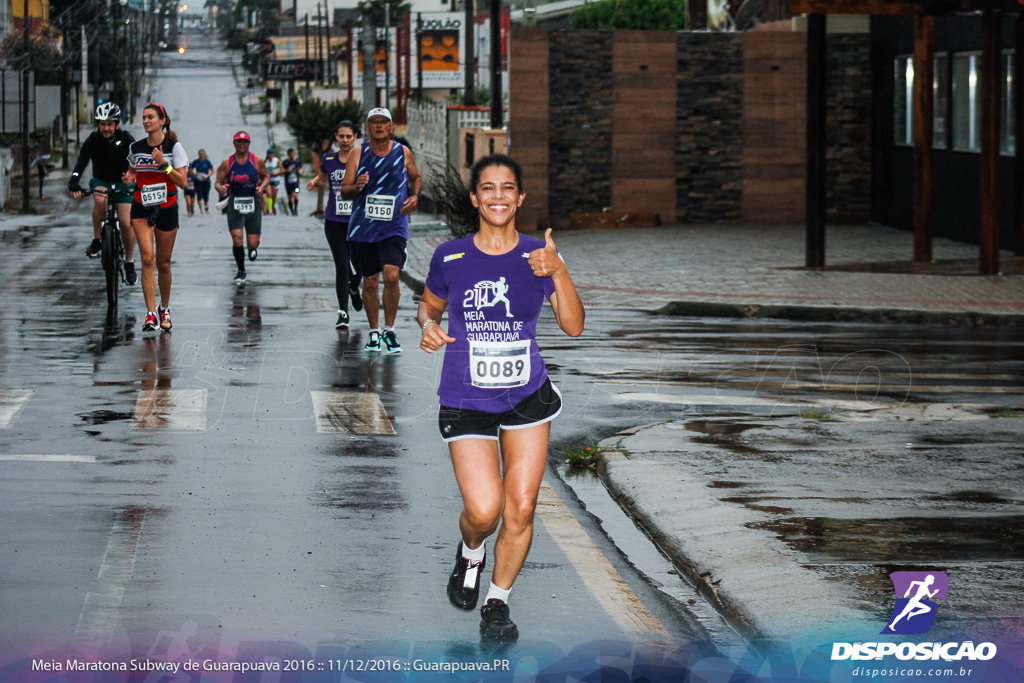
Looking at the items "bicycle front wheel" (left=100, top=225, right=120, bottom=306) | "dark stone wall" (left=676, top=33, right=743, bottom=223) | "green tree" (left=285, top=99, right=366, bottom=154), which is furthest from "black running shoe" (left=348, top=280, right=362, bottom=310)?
"green tree" (left=285, top=99, right=366, bottom=154)

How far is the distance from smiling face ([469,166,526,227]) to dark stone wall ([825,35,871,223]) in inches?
1059

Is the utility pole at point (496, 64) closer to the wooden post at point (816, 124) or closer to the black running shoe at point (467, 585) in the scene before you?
the wooden post at point (816, 124)

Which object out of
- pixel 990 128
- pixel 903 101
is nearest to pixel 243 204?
pixel 990 128

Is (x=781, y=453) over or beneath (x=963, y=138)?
beneath

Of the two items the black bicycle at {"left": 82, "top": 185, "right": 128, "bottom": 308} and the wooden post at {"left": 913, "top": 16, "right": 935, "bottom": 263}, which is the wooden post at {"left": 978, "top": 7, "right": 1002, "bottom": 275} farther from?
the black bicycle at {"left": 82, "top": 185, "right": 128, "bottom": 308}

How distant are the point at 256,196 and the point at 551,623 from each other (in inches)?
695

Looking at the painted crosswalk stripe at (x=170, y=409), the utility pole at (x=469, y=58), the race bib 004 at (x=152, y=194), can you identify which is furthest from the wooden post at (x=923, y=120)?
the utility pole at (x=469, y=58)

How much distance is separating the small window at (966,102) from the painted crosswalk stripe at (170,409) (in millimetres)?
18278

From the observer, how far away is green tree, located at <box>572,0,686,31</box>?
87.1m

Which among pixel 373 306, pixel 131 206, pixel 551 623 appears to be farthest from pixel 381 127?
pixel 551 623

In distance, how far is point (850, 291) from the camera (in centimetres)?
1994

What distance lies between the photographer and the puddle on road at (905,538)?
717 centimetres

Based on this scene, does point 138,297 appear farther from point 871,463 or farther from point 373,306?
point 871,463

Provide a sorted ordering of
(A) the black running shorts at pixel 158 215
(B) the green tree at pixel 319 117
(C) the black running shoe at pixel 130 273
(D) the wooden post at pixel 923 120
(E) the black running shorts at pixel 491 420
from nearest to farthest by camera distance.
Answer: (E) the black running shorts at pixel 491 420, (A) the black running shorts at pixel 158 215, (C) the black running shoe at pixel 130 273, (D) the wooden post at pixel 923 120, (B) the green tree at pixel 319 117
